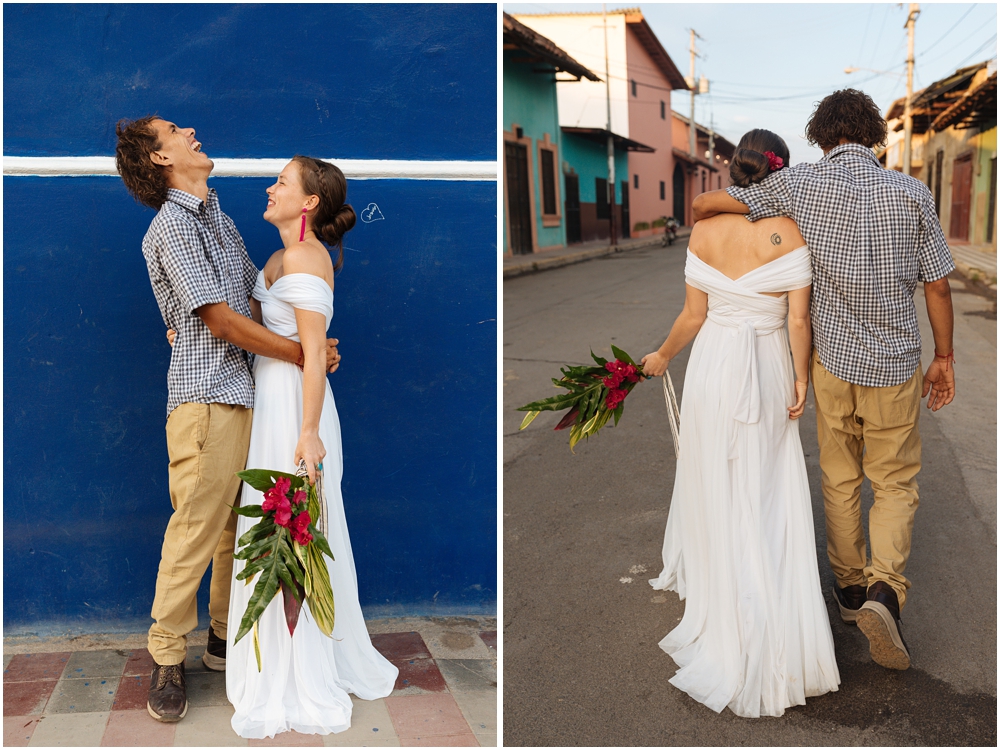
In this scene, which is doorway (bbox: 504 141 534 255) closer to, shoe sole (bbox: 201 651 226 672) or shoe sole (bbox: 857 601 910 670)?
shoe sole (bbox: 201 651 226 672)

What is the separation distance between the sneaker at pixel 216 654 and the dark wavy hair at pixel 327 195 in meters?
1.59

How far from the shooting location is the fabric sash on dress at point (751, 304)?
2730mm

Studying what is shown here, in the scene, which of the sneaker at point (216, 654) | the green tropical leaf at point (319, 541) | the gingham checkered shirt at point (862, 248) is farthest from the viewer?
the sneaker at point (216, 654)

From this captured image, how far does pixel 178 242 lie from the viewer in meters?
2.72

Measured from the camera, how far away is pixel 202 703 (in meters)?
2.98

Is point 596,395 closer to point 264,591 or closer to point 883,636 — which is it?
point 883,636

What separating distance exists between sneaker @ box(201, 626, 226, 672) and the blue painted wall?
0.37 meters

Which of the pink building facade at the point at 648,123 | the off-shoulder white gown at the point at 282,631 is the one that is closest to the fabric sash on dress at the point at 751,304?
the off-shoulder white gown at the point at 282,631

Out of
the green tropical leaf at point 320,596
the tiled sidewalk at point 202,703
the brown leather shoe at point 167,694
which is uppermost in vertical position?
the green tropical leaf at point 320,596

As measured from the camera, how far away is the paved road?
2609 millimetres

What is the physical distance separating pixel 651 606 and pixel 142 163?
2524mm

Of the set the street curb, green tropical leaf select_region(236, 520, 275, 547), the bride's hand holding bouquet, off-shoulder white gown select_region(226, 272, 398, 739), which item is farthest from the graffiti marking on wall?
the street curb

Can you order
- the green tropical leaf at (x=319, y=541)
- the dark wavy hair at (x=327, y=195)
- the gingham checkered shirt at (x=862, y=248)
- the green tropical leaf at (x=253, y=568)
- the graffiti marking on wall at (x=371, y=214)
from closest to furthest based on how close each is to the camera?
the green tropical leaf at (x=253, y=568) < the green tropical leaf at (x=319, y=541) < the gingham checkered shirt at (x=862, y=248) < the dark wavy hair at (x=327, y=195) < the graffiti marking on wall at (x=371, y=214)

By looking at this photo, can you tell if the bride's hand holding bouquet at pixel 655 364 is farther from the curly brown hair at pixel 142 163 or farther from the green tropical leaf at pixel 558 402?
the curly brown hair at pixel 142 163
